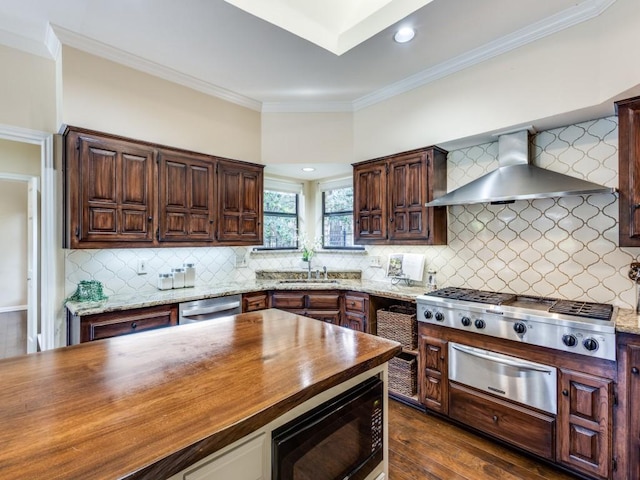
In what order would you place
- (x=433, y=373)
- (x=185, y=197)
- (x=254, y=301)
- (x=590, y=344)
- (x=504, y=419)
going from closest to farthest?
1. (x=590, y=344)
2. (x=504, y=419)
3. (x=433, y=373)
4. (x=185, y=197)
5. (x=254, y=301)

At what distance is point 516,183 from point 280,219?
9.79ft

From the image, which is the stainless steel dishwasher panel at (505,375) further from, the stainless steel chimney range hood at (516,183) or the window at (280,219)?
the window at (280,219)

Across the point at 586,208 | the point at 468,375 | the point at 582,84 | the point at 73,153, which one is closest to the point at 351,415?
the point at 468,375

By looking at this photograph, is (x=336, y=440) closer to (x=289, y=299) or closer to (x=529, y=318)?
(x=529, y=318)

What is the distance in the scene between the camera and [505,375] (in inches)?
89.0

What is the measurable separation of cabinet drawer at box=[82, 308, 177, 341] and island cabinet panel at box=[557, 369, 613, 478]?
2.99 m

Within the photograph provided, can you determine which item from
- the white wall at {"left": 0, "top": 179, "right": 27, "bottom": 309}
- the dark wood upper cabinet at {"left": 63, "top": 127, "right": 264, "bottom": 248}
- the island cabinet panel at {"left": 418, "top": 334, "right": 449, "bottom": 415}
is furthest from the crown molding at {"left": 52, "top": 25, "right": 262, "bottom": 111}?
the white wall at {"left": 0, "top": 179, "right": 27, "bottom": 309}

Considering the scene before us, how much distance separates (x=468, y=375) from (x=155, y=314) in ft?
8.50

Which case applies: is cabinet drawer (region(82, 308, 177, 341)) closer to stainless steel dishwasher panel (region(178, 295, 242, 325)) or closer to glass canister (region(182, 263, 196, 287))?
stainless steel dishwasher panel (region(178, 295, 242, 325))

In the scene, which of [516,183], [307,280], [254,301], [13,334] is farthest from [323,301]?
[13,334]

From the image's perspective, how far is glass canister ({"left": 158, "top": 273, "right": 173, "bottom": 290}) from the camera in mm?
3215

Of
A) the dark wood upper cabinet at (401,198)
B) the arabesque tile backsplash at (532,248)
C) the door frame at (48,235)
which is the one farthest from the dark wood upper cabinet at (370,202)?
the door frame at (48,235)

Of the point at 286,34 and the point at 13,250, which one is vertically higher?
the point at 286,34

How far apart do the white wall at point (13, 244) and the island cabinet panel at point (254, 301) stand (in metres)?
6.22
